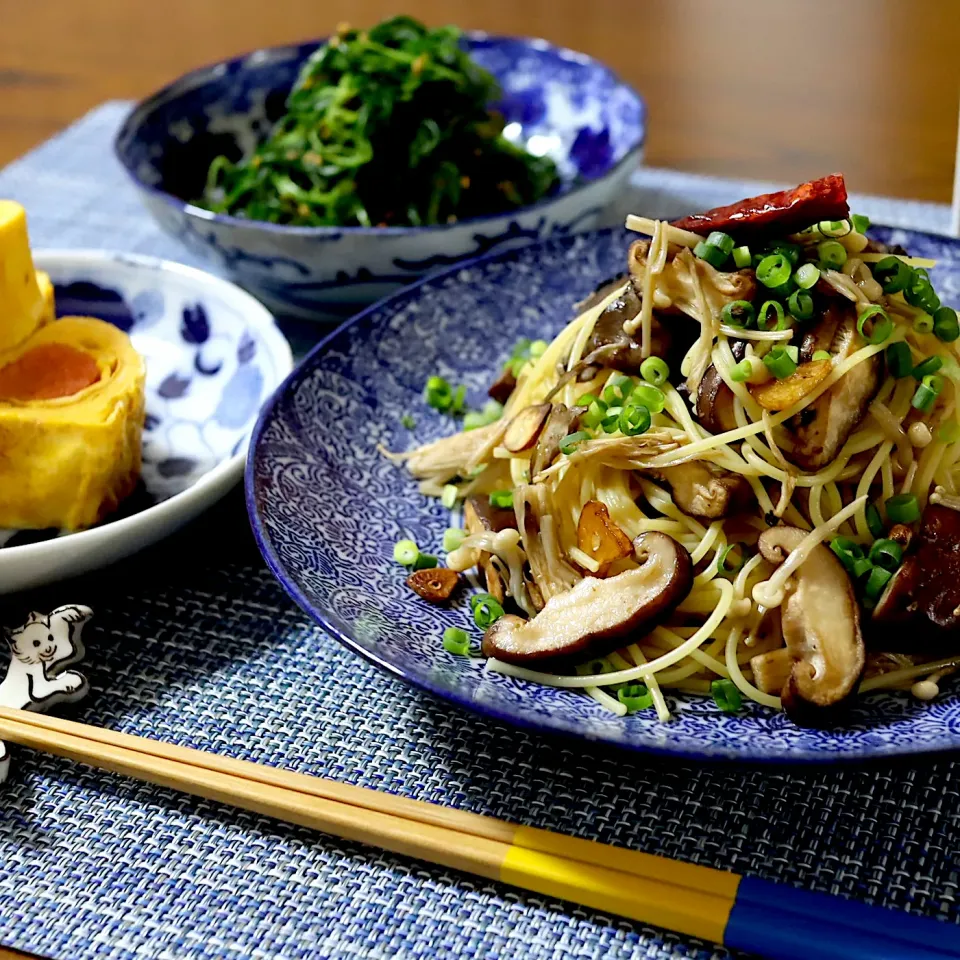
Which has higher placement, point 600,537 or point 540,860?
point 600,537

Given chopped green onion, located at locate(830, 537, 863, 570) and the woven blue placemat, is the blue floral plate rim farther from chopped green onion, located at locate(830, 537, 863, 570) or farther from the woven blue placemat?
chopped green onion, located at locate(830, 537, 863, 570)

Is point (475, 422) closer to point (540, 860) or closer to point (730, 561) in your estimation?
point (730, 561)

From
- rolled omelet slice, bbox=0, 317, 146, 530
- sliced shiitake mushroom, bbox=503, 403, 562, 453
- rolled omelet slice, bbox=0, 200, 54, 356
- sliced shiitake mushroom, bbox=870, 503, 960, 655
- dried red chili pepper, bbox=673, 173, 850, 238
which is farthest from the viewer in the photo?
rolled omelet slice, bbox=0, 200, 54, 356

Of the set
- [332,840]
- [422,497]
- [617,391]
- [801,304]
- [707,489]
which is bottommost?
[332,840]

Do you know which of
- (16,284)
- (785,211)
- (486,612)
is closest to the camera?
(785,211)

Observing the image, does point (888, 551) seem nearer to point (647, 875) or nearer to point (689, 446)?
point (689, 446)

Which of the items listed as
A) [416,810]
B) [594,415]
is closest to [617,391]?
[594,415]

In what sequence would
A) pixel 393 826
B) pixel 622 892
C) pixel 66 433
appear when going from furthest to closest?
pixel 66 433 → pixel 393 826 → pixel 622 892

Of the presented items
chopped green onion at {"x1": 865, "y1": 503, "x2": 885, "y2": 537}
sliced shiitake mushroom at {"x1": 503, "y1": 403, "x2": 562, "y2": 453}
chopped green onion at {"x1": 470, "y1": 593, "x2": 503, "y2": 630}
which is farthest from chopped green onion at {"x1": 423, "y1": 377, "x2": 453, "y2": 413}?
chopped green onion at {"x1": 865, "y1": 503, "x2": 885, "y2": 537}
